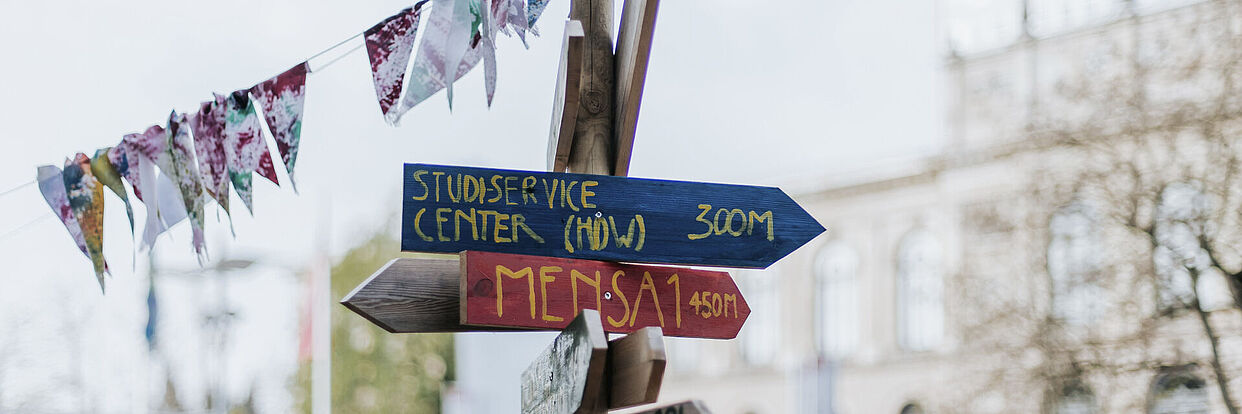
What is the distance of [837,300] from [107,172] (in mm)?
30754

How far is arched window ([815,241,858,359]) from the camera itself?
35.1 meters

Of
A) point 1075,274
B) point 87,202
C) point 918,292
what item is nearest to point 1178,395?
point 1075,274

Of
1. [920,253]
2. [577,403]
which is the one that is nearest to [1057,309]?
[920,253]

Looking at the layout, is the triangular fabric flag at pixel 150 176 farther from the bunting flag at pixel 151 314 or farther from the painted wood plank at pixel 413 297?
the bunting flag at pixel 151 314

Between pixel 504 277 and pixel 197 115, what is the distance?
233cm

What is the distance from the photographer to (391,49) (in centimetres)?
470

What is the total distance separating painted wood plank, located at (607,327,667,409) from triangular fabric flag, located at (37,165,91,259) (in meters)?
3.50

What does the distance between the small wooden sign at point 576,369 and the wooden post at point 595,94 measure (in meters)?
0.92

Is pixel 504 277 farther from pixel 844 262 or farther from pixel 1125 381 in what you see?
pixel 844 262

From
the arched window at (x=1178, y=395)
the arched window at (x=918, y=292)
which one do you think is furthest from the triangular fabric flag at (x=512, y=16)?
the arched window at (x=918, y=292)

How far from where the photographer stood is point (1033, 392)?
18.1 m

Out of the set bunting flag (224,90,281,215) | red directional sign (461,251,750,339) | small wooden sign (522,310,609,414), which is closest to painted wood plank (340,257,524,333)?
red directional sign (461,251,750,339)

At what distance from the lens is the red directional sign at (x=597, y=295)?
3.55 metres

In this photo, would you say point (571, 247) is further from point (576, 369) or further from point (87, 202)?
point (87, 202)
